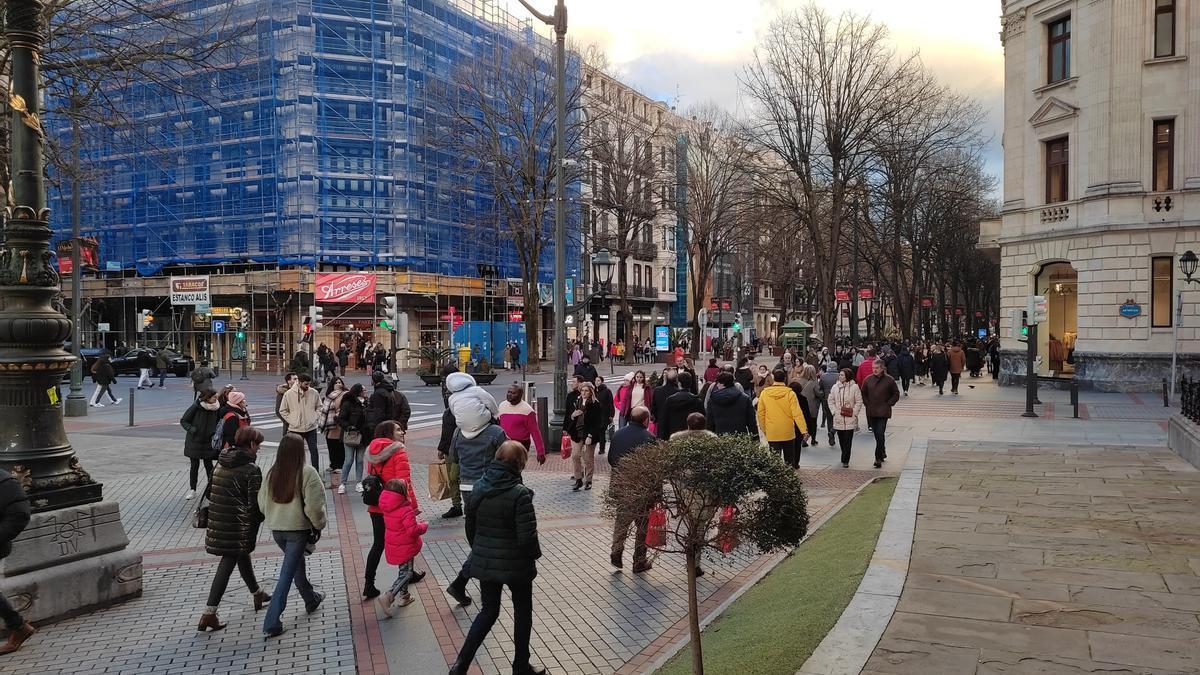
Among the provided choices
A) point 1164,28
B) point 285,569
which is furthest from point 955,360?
point 285,569

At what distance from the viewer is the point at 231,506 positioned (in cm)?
636

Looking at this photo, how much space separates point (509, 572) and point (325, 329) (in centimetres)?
3759

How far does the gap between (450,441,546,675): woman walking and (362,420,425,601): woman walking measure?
1710 mm

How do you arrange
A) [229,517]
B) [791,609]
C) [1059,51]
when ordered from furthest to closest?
1. [1059,51]
2. [229,517]
3. [791,609]

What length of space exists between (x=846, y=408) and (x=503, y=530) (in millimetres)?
9237

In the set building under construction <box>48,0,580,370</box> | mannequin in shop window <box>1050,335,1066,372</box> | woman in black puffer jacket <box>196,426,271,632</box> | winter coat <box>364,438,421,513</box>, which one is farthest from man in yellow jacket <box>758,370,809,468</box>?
building under construction <box>48,0,580,370</box>

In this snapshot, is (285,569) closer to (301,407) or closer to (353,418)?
(353,418)

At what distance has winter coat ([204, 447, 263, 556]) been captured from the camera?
6316 mm

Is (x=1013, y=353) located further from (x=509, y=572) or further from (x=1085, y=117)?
(x=509, y=572)

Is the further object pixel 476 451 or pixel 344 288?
pixel 344 288

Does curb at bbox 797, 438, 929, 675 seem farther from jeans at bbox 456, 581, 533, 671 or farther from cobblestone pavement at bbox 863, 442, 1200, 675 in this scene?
jeans at bbox 456, 581, 533, 671

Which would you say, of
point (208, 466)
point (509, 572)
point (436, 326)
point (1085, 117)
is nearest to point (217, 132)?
point (436, 326)

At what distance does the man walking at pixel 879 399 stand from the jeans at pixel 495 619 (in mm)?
9278

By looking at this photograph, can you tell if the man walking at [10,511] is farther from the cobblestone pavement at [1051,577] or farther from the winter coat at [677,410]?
the winter coat at [677,410]
